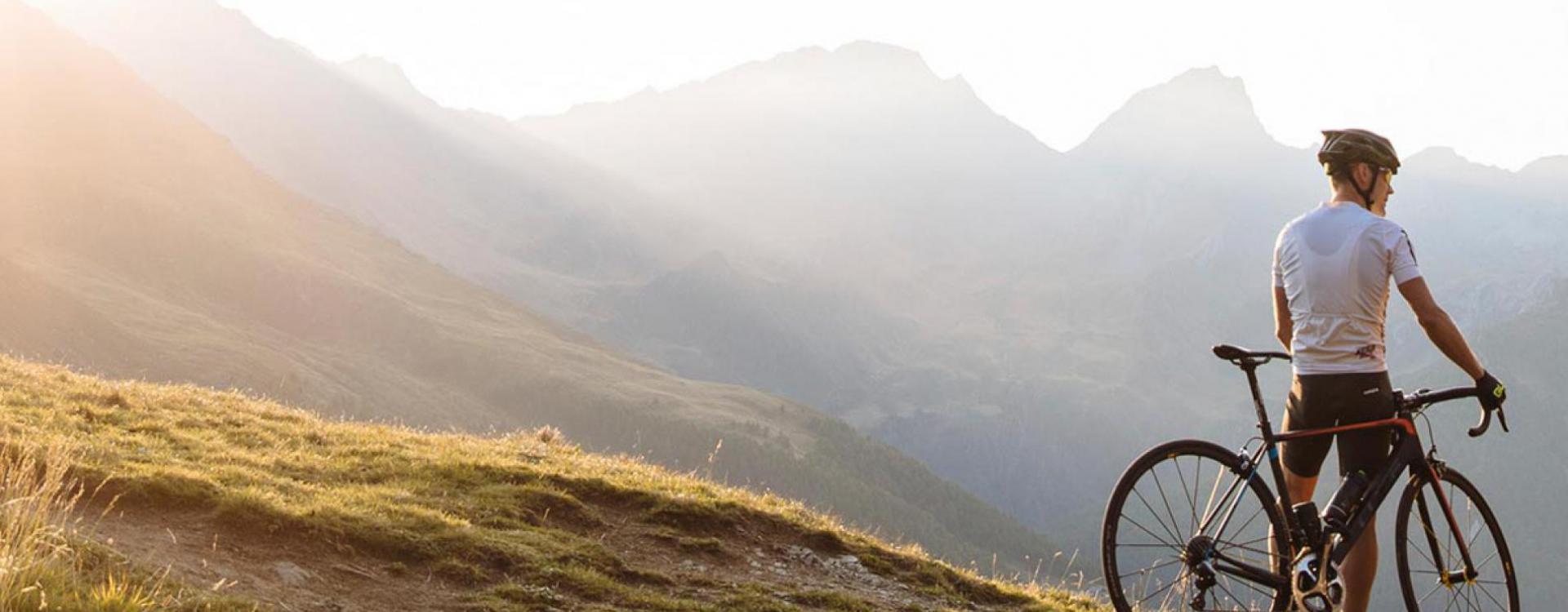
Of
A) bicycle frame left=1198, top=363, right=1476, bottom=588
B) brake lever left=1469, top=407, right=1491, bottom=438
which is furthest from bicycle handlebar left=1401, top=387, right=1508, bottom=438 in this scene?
bicycle frame left=1198, top=363, right=1476, bottom=588

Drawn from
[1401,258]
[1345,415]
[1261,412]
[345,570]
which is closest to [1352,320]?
[1401,258]

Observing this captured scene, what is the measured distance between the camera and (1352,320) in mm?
8281

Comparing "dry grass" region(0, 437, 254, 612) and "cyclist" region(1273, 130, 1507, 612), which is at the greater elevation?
"cyclist" region(1273, 130, 1507, 612)

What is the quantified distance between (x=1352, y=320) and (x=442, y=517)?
910 centimetres

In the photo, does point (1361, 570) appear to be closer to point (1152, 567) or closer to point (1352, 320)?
point (1152, 567)

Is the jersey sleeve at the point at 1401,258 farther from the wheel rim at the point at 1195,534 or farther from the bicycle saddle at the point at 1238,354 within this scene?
the wheel rim at the point at 1195,534

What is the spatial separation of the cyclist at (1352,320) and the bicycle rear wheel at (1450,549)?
23.1 inches

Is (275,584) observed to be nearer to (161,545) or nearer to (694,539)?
(161,545)

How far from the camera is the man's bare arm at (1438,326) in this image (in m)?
8.07

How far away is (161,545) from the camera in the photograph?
9.12 m

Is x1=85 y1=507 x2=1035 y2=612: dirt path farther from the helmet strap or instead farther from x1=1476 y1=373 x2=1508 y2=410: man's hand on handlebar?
the helmet strap

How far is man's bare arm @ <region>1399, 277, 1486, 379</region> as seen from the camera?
8.07 m

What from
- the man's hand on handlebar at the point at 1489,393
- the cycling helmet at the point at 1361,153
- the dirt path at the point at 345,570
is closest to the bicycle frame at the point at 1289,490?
the man's hand on handlebar at the point at 1489,393

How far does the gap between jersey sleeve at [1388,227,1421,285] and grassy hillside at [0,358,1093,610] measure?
20.2ft
